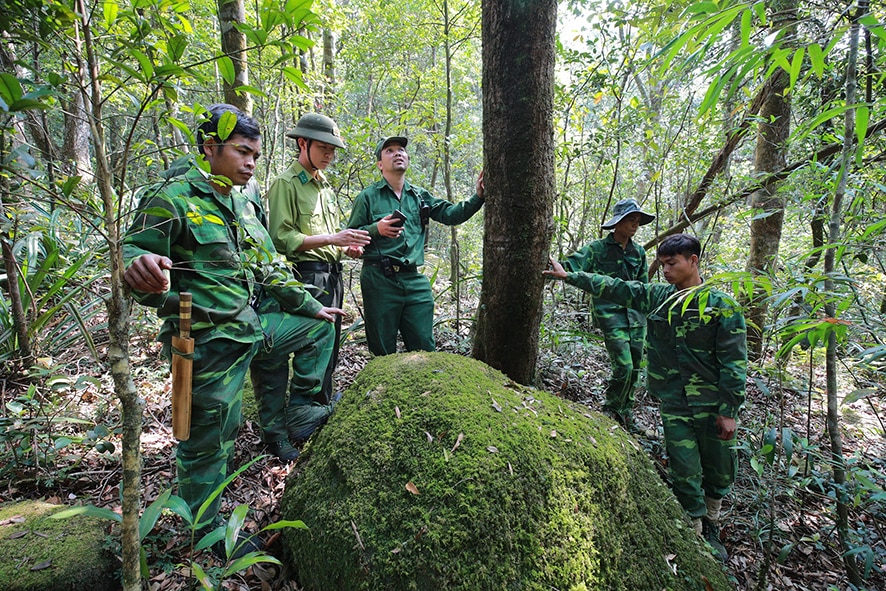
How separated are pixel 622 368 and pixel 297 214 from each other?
3400 millimetres

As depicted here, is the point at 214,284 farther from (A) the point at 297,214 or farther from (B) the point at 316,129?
(B) the point at 316,129

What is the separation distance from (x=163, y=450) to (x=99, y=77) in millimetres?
2866

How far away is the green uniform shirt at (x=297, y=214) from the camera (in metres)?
3.41

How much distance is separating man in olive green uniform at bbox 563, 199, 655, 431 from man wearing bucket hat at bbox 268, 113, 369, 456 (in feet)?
7.61

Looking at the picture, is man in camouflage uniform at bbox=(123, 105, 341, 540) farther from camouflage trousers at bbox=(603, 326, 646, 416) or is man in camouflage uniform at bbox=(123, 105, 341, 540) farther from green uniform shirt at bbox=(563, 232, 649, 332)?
camouflage trousers at bbox=(603, 326, 646, 416)

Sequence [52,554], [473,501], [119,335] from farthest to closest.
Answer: [52,554] → [473,501] → [119,335]

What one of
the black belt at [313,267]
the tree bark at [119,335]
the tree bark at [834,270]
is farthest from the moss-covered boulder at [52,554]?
the tree bark at [834,270]

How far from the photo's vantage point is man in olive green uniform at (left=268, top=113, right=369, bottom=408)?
3363 mm

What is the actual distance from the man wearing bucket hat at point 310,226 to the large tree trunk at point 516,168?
44.1 inches

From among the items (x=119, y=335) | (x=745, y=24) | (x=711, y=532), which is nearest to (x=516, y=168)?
(x=745, y=24)

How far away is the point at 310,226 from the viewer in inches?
141

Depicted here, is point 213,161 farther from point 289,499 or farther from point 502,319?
point 502,319

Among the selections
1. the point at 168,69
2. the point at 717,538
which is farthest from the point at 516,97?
the point at 717,538

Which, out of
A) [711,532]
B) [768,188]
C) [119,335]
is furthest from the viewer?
[768,188]
